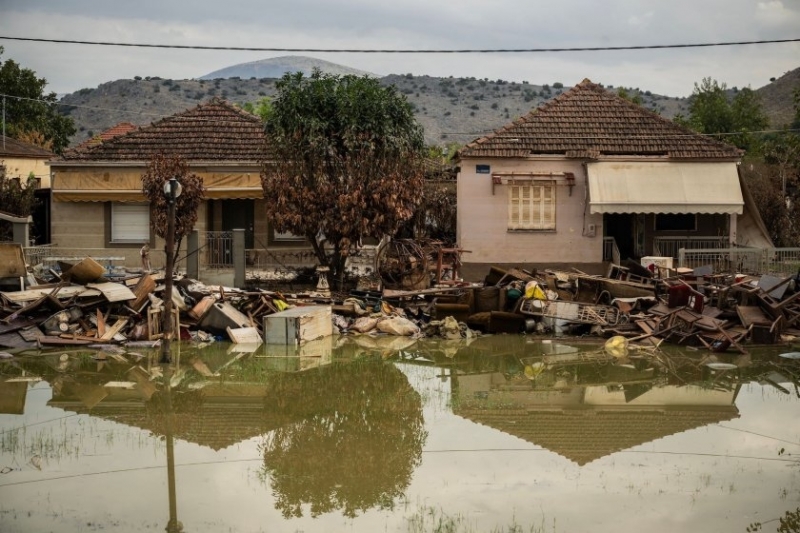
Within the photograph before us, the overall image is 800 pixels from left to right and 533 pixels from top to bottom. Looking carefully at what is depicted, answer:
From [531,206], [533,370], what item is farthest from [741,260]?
[533,370]

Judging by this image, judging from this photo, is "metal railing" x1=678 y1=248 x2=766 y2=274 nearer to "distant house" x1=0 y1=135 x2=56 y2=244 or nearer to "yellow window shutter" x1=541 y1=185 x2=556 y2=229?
"yellow window shutter" x1=541 y1=185 x2=556 y2=229

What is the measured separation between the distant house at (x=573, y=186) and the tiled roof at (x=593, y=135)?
29 mm

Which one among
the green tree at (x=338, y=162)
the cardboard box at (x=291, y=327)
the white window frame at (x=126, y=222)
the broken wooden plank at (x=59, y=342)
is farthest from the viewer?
the white window frame at (x=126, y=222)

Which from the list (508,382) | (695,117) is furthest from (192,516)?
(695,117)

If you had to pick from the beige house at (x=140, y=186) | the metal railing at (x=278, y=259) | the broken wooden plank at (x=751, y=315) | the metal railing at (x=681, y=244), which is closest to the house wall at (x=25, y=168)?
the beige house at (x=140, y=186)

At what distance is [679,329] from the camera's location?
20391mm

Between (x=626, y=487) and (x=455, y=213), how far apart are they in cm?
2088

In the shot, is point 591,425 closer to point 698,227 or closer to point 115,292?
point 115,292

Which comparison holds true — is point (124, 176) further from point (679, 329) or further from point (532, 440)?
point (532, 440)

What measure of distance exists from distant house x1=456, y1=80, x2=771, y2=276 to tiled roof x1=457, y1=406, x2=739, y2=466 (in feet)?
44.7

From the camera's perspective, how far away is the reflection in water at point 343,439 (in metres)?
10.7

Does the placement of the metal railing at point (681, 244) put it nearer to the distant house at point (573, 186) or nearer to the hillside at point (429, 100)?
the distant house at point (573, 186)

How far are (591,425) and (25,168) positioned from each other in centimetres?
3643

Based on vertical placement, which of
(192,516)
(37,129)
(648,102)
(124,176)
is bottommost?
(192,516)
